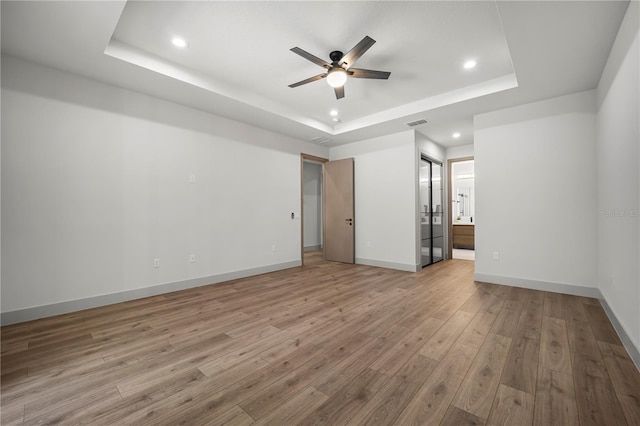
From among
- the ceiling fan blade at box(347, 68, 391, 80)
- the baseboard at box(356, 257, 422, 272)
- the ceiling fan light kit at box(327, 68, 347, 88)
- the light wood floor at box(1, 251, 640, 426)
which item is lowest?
the light wood floor at box(1, 251, 640, 426)

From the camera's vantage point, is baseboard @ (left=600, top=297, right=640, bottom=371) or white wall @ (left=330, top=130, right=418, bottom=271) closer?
baseboard @ (left=600, top=297, right=640, bottom=371)

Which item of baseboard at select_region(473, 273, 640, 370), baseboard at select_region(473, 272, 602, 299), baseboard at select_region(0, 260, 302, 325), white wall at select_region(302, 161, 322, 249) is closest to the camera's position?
baseboard at select_region(473, 273, 640, 370)

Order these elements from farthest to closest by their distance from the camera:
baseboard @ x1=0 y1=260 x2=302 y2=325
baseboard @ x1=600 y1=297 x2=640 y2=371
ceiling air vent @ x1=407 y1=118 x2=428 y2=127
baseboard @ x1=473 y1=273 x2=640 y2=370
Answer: ceiling air vent @ x1=407 y1=118 x2=428 y2=127, baseboard @ x1=0 y1=260 x2=302 y2=325, baseboard @ x1=473 y1=273 x2=640 y2=370, baseboard @ x1=600 y1=297 x2=640 y2=371

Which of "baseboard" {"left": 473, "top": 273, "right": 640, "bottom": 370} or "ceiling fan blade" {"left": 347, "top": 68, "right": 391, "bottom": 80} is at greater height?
"ceiling fan blade" {"left": 347, "top": 68, "right": 391, "bottom": 80}

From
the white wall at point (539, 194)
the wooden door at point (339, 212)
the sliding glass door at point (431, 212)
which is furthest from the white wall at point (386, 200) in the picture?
the white wall at point (539, 194)

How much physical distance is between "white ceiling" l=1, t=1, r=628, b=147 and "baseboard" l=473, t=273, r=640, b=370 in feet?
8.51

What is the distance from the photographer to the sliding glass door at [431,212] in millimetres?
5461

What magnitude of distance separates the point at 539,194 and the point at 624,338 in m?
2.13

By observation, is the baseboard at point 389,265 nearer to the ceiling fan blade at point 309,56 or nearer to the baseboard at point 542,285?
the baseboard at point 542,285

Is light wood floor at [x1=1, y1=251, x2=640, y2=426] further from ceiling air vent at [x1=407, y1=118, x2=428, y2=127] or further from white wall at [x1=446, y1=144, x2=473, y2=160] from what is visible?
white wall at [x1=446, y1=144, x2=473, y2=160]

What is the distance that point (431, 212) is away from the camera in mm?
5949

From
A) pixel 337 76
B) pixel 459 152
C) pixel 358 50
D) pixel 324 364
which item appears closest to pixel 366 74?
pixel 337 76

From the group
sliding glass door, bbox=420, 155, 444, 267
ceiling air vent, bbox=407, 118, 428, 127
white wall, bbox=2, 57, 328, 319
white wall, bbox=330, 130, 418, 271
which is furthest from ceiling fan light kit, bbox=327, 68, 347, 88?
sliding glass door, bbox=420, 155, 444, 267

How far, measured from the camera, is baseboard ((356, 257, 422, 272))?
5.00m
